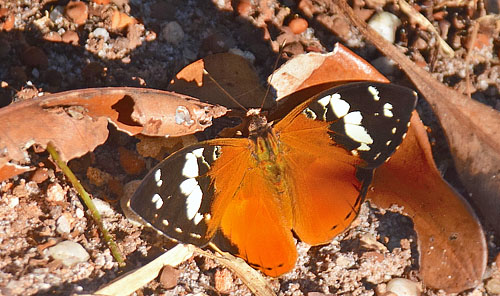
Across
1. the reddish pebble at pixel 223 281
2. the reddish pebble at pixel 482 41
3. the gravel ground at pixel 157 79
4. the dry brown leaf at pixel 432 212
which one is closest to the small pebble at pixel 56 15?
the gravel ground at pixel 157 79

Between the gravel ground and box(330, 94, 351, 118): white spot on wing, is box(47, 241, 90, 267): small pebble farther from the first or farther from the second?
box(330, 94, 351, 118): white spot on wing

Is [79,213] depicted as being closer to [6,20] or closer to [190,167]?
[190,167]

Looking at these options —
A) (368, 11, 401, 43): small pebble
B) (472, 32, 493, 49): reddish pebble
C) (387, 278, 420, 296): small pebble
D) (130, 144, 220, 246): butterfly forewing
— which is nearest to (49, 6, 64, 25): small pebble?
(130, 144, 220, 246): butterfly forewing

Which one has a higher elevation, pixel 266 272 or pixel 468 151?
pixel 468 151

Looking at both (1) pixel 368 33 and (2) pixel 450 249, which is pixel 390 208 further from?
(1) pixel 368 33

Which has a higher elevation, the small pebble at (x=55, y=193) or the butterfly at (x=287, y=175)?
the butterfly at (x=287, y=175)

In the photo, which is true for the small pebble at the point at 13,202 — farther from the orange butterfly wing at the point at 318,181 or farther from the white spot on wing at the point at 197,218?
the orange butterfly wing at the point at 318,181

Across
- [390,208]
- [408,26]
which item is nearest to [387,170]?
[390,208]

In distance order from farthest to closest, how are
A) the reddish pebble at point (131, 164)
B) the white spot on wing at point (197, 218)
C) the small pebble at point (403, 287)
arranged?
the reddish pebble at point (131, 164) → the small pebble at point (403, 287) → the white spot on wing at point (197, 218)
